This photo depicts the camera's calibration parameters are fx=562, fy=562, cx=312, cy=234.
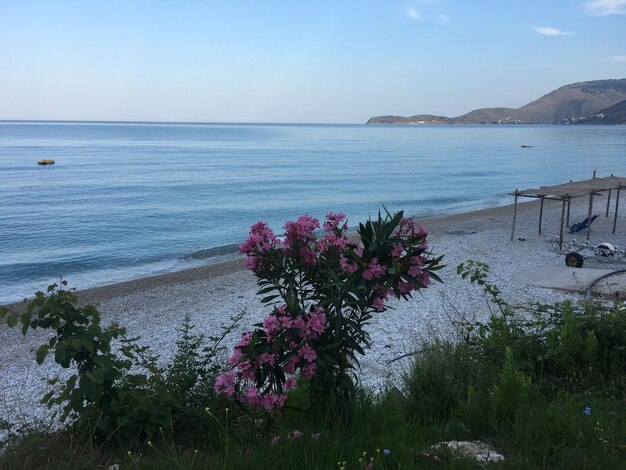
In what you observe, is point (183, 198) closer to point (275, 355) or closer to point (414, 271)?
point (275, 355)

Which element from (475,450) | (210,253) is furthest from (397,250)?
(210,253)

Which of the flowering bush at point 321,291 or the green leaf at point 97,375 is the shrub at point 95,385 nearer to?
the green leaf at point 97,375

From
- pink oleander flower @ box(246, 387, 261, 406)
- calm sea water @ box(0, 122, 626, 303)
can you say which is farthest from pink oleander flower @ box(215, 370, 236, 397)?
calm sea water @ box(0, 122, 626, 303)

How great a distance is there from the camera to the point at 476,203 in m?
32.1

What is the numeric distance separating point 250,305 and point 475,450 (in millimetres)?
8528

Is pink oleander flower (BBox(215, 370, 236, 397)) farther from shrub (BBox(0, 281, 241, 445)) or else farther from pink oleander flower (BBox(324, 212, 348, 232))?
pink oleander flower (BBox(324, 212, 348, 232))

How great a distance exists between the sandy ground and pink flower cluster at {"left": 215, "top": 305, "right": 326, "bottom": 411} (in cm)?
165

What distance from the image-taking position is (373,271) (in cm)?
317

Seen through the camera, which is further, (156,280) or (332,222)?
(156,280)

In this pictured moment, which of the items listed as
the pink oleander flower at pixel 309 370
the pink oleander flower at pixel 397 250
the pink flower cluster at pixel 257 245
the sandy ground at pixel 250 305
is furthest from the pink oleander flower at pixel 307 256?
the sandy ground at pixel 250 305

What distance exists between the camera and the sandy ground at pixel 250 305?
7.50 meters

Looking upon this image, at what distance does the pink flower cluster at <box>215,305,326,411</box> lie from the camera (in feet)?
10.4

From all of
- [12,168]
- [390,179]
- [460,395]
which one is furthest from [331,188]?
[460,395]

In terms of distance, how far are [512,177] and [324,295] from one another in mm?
45831
